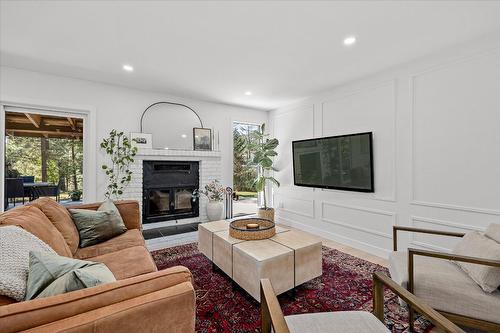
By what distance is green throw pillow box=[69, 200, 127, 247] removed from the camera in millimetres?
2232

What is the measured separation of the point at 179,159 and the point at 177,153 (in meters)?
0.14

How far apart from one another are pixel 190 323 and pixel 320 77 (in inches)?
132

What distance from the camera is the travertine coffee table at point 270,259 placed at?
1902mm

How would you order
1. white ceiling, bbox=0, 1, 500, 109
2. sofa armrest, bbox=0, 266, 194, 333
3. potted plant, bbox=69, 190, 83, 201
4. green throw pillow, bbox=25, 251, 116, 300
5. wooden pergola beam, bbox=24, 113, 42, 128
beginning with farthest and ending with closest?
potted plant, bbox=69, 190, 83, 201, wooden pergola beam, bbox=24, 113, 42, 128, white ceiling, bbox=0, 1, 500, 109, green throw pillow, bbox=25, 251, 116, 300, sofa armrest, bbox=0, 266, 194, 333

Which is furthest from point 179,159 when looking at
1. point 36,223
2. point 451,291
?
point 451,291

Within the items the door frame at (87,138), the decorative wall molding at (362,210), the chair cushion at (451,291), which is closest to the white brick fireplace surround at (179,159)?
the door frame at (87,138)

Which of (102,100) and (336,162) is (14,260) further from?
(336,162)

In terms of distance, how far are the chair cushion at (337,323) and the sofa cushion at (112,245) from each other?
1657 millimetres

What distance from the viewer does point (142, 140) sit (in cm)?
400

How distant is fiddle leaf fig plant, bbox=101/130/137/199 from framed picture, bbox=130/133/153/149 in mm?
86

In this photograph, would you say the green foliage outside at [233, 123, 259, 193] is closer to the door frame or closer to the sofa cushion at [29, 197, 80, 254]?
the door frame

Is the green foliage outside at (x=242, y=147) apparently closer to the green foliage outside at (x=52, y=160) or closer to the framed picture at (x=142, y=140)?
the framed picture at (x=142, y=140)

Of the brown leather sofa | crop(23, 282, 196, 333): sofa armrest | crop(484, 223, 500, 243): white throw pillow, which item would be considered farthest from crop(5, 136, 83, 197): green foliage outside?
crop(484, 223, 500, 243): white throw pillow

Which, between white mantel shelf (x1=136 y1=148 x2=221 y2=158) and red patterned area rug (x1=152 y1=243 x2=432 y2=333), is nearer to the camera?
red patterned area rug (x1=152 y1=243 x2=432 y2=333)
